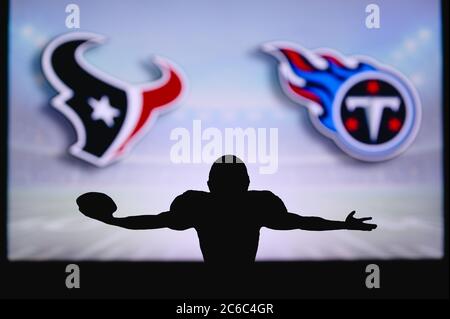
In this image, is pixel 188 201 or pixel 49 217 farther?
pixel 49 217

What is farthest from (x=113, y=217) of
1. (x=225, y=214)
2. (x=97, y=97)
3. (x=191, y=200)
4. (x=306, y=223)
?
(x=306, y=223)

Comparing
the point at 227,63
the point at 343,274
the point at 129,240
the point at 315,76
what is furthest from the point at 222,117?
the point at 343,274

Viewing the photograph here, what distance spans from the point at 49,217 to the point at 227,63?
4.89 ft

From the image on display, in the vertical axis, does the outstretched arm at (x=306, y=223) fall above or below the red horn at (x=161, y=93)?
below

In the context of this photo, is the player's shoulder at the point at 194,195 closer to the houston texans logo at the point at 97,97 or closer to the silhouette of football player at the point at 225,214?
the silhouette of football player at the point at 225,214

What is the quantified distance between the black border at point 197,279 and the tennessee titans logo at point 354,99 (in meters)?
0.75

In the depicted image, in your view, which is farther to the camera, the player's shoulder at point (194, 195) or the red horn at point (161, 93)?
the red horn at point (161, 93)

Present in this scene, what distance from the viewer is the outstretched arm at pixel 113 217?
259 centimetres

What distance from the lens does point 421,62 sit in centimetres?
323

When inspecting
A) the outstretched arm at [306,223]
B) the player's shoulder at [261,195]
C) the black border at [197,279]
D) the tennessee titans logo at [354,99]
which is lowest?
the black border at [197,279]

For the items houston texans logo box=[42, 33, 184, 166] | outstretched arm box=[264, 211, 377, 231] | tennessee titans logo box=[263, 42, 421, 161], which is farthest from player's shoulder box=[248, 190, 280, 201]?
houston texans logo box=[42, 33, 184, 166]

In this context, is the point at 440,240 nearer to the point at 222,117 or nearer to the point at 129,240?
the point at 222,117

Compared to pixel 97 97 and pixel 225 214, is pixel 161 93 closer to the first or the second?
pixel 97 97

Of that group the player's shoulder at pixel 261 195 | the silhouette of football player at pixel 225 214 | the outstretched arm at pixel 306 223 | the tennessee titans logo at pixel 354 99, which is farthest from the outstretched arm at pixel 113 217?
the tennessee titans logo at pixel 354 99
